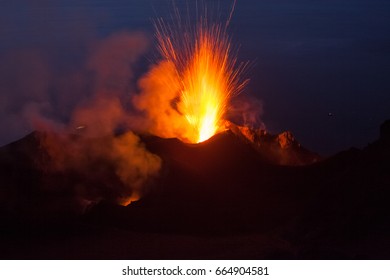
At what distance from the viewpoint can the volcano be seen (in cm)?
1317

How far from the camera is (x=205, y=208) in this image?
15.7 metres

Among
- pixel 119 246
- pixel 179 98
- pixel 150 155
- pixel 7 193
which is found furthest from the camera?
pixel 179 98

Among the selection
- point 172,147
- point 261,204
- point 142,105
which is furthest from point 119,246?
point 142,105

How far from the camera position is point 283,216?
15414mm

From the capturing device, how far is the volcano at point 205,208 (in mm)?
13172

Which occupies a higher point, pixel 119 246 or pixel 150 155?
pixel 150 155

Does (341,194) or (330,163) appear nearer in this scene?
(341,194)

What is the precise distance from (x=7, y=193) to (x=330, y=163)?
8.87 metres

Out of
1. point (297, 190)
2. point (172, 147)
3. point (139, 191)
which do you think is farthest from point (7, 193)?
point (297, 190)
